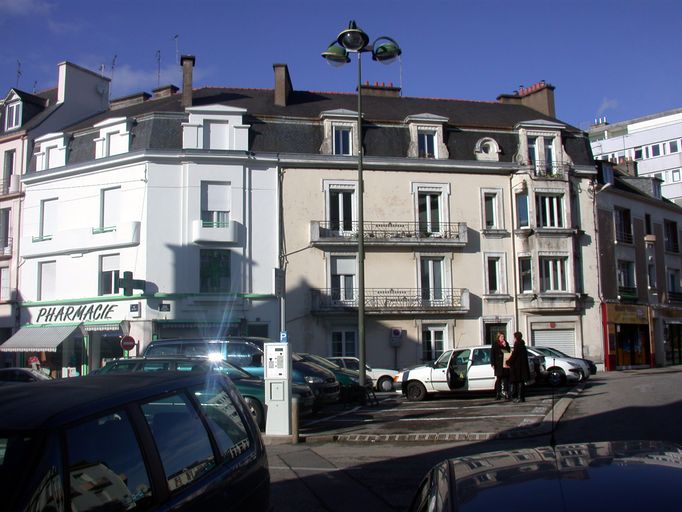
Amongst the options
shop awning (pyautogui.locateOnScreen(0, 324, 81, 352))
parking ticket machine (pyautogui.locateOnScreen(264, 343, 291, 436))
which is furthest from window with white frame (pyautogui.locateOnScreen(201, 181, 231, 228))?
parking ticket machine (pyautogui.locateOnScreen(264, 343, 291, 436))

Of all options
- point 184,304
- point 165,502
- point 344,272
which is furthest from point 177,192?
point 165,502

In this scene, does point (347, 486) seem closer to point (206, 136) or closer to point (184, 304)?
point (184, 304)

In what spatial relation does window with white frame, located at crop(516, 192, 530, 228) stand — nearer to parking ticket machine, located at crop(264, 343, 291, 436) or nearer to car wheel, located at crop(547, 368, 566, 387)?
car wheel, located at crop(547, 368, 566, 387)

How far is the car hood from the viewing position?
2.26 m

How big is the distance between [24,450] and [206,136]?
28.1 metres

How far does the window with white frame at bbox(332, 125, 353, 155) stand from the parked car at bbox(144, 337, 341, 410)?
16.8 m

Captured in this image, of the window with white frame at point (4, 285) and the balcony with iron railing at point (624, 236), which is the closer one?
the window with white frame at point (4, 285)

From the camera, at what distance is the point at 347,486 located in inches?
305

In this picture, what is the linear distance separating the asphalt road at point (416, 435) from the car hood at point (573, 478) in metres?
2.67

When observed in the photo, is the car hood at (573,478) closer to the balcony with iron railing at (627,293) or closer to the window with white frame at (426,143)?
the window with white frame at (426,143)

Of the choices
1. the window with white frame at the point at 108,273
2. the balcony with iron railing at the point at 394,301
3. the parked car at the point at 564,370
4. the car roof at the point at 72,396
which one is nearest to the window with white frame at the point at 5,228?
the window with white frame at the point at 108,273

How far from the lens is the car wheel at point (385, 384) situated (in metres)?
24.7

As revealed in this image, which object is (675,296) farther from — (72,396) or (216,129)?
(72,396)

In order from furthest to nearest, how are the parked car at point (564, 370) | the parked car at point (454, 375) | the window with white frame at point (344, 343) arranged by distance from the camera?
the window with white frame at point (344, 343)
the parked car at point (564, 370)
the parked car at point (454, 375)
